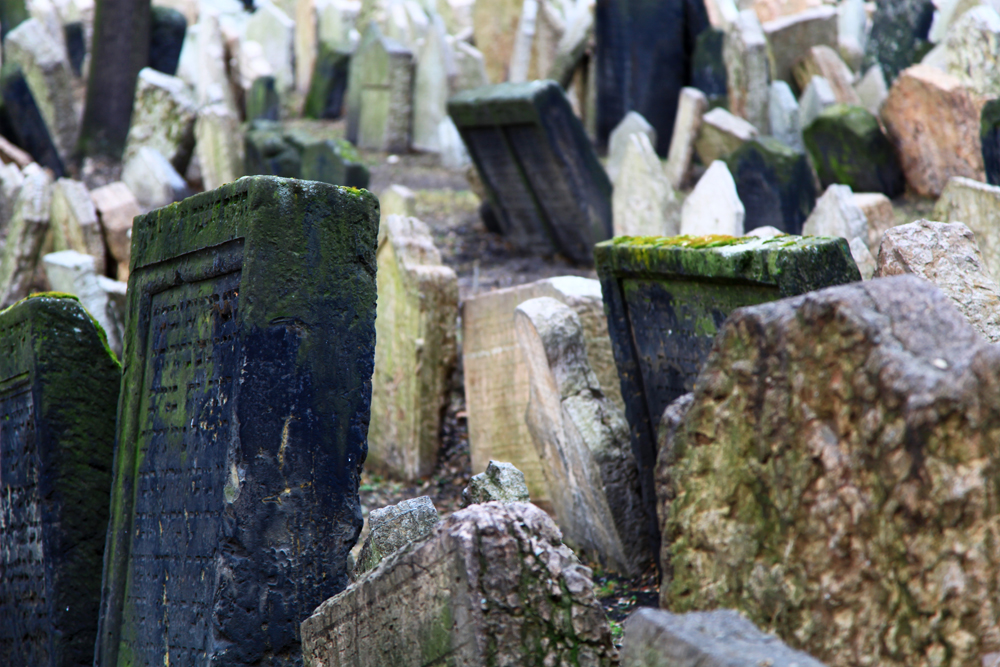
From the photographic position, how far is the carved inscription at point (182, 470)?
104 inches

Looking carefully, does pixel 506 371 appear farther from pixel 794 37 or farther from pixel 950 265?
pixel 794 37

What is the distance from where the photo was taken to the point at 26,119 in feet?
32.2

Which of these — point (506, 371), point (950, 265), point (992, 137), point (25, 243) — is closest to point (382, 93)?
point (25, 243)

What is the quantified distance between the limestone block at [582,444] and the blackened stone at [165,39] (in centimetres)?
967

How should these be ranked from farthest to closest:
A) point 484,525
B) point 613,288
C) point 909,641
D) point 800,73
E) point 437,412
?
1. point 800,73
2. point 437,412
3. point 613,288
4. point 484,525
5. point 909,641

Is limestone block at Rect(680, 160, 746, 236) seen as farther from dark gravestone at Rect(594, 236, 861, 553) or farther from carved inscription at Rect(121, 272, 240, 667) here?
carved inscription at Rect(121, 272, 240, 667)

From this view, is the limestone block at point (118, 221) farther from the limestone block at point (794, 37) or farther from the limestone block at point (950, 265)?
the limestone block at point (794, 37)

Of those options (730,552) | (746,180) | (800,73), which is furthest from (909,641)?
(800,73)

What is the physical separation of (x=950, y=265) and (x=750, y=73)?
5826 millimetres

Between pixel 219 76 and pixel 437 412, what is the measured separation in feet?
27.6

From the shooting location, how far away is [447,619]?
6.36ft

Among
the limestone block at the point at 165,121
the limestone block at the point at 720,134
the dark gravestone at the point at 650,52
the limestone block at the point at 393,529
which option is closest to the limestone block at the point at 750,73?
the limestone block at the point at 720,134

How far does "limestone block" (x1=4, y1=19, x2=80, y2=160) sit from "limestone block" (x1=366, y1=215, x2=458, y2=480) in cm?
715

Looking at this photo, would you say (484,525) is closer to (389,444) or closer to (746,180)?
(389,444)
